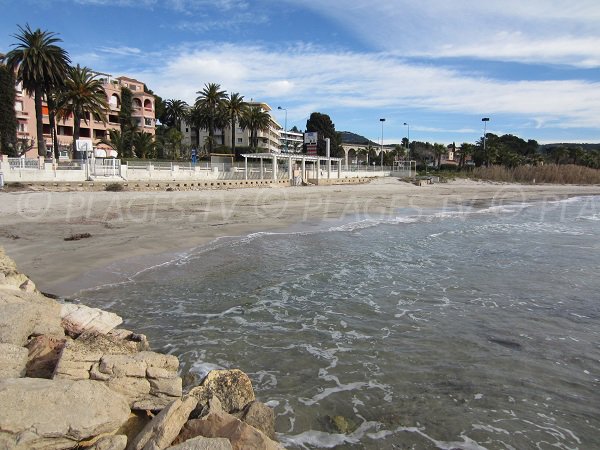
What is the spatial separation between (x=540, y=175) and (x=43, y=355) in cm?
8867

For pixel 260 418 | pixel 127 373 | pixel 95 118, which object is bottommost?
pixel 260 418

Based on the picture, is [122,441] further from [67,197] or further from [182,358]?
[67,197]

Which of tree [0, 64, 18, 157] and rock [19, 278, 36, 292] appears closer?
rock [19, 278, 36, 292]

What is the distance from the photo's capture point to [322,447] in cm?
437

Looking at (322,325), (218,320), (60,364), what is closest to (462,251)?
(322,325)

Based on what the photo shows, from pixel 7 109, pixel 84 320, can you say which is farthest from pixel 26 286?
pixel 7 109

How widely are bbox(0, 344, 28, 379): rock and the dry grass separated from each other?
269ft

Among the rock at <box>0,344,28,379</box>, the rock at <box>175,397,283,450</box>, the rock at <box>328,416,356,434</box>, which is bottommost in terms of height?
the rock at <box>328,416,356,434</box>

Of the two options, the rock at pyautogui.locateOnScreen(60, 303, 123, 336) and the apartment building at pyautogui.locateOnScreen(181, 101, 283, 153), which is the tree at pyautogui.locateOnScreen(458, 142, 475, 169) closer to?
the apartment building at pyautogui.locateOnScreen(181, 101, 283, 153)

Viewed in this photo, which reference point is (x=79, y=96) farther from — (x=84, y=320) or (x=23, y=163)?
(x=84, y=320)

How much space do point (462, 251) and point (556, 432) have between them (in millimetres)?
10690

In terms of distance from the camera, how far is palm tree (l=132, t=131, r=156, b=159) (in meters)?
58.9

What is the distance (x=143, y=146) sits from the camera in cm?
5881

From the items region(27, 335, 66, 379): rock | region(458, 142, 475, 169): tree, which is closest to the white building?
region(458, 142, 475, 169): tree
